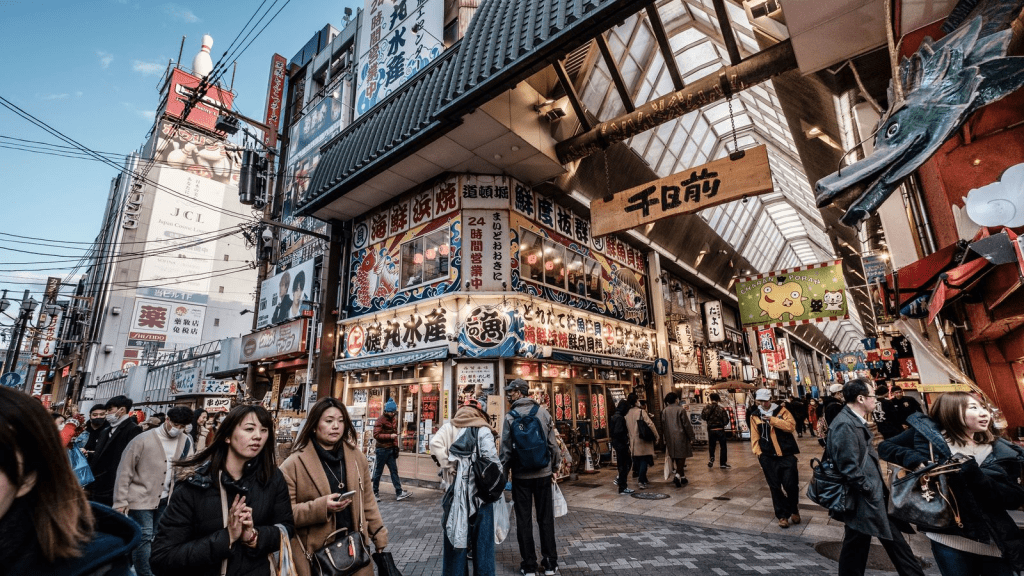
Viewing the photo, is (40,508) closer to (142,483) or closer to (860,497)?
(142,483)

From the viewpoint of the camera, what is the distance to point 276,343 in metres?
15.2

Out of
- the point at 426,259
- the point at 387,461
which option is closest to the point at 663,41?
the point at 426,259

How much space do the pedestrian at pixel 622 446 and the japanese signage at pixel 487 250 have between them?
405 centimetres

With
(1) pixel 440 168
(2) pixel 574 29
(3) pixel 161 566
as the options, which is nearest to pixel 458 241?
(1) pixel 440 168

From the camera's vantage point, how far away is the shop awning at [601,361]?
1144 centimetres

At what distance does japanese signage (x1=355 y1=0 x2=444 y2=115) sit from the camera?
12211 mm

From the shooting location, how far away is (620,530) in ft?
20.3

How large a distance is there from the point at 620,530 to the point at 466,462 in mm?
3386

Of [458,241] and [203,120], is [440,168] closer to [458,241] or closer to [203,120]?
[458,241]

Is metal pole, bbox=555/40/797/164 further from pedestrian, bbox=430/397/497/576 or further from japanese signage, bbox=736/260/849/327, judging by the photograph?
pedestrian, bbox=430/397/497/576

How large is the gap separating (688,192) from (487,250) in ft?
16.6

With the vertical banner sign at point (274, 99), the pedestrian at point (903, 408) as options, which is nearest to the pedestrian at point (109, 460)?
the pedestrian at point (903, 408)

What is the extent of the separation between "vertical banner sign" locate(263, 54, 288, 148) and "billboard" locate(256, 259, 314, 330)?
247 inches

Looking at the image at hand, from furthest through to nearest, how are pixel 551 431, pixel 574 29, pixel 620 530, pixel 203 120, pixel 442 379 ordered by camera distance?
pixel 203 120 → pixel 442 379 → pixel 574 29 → pixel 620 530 → pixel 551 431
